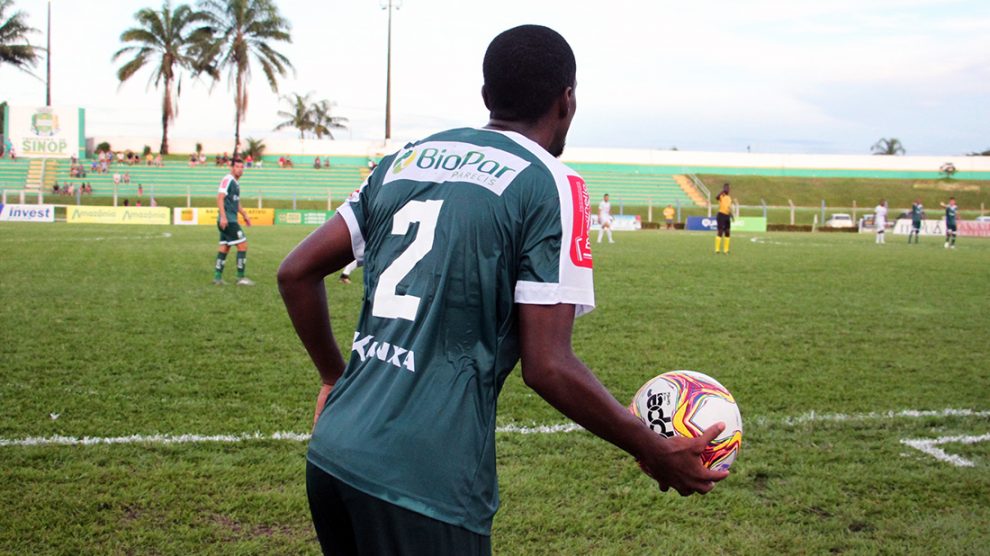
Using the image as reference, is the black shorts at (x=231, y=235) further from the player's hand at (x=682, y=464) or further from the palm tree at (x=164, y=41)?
the palm tree at (x=164, y=41)

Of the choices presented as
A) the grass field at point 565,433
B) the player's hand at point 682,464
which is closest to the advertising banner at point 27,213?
the grass field at point 565,433

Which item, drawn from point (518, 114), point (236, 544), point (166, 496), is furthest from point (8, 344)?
point (518, 114)

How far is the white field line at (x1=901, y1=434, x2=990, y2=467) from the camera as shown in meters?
5.16

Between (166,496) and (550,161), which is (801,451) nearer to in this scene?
(166,496)

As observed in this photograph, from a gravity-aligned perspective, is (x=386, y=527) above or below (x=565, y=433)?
above

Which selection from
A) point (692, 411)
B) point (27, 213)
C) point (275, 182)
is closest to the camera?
point (692, 411)

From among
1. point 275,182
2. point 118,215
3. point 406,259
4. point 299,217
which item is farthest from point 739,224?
point 406,259

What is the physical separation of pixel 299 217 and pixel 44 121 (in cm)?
2473

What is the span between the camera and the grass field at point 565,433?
4.03 meters

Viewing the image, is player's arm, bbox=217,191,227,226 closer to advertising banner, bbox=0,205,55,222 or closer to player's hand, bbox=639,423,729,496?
player's hand, bbox=639,423,729,496

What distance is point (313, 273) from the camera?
2.18 metres

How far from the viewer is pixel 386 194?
6.74 ft

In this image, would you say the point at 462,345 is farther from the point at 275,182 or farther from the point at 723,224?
the point at 275,182

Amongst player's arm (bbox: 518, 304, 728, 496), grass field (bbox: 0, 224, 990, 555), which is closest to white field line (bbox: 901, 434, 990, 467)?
grass field (bbox: 0, 224, 990, 555)
